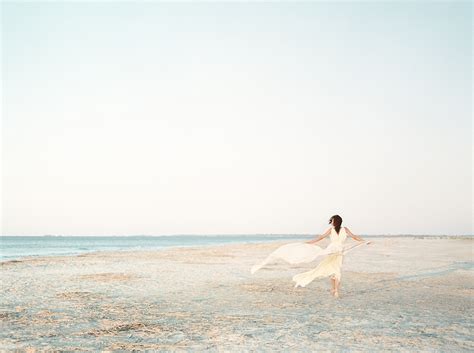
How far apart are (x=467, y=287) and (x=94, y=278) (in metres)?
15.2

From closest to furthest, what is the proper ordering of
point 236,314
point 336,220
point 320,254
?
1. point 236,314
2. point 336,220
3. point 320,254

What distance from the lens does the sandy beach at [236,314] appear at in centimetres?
765

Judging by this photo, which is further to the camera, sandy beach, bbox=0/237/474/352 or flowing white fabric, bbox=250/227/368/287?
flowing white fabric, bbox=250/227/368/287

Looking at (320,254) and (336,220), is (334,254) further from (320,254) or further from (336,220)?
(336,220)

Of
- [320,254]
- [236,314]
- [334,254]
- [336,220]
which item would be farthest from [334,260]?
[236,314]

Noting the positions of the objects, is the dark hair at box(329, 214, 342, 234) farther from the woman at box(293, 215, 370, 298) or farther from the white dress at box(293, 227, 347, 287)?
the white dress at box(293, 227, 347, 287)

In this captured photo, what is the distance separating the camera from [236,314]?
33.7 ft

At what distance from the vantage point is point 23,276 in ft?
63.6

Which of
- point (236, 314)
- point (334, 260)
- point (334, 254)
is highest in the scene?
point (334, 254)

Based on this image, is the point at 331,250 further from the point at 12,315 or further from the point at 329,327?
the point at 12,315

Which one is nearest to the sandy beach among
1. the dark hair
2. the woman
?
the woman

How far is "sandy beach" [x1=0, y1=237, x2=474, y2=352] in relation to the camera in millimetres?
7652

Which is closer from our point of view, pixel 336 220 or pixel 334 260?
pixel 336 220

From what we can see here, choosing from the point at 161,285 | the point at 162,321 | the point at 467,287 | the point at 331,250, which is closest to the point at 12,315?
the point at 162,321
